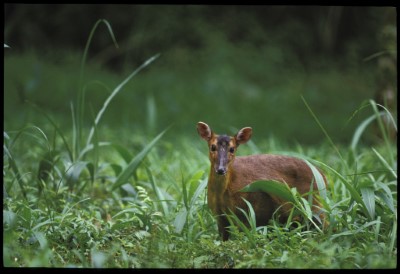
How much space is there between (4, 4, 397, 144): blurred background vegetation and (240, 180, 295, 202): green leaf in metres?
5.03

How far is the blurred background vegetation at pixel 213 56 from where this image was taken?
376 inches

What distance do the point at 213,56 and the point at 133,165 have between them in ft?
21.9

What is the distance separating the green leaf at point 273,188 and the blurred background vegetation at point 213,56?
5.03 m

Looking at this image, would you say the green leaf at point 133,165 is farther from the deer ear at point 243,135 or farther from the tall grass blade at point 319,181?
the tall grass blade at point 319,181

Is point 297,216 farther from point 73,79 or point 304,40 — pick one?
point 304,40

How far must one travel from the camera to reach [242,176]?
4184 millimetres

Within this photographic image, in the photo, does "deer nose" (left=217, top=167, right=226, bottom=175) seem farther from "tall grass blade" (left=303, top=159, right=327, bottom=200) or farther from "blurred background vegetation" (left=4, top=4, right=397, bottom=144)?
"blurred background vegetation" (left=4, top=4, right=397, bottom=144)

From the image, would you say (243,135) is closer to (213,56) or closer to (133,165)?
(133,165)

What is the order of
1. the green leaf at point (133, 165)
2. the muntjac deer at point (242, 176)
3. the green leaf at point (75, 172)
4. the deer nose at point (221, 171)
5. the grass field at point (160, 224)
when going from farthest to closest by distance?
the green leaf at point (75, 172) < the green leaf at point (133, 165) < the muntjac deer at point (242, 176) < the deer nose at point (221, 171) < the grass field at point (160, 224)

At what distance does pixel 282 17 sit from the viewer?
12055mm

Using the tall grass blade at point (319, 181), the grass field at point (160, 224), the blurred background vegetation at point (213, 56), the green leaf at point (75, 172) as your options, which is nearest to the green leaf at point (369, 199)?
the grass field at point (160, 224)

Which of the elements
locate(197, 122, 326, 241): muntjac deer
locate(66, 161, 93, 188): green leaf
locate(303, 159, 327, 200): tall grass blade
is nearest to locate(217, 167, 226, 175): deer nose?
locate(197, 122, 326, 241): muntjac deer

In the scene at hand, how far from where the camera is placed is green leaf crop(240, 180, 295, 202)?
3.92 meters
